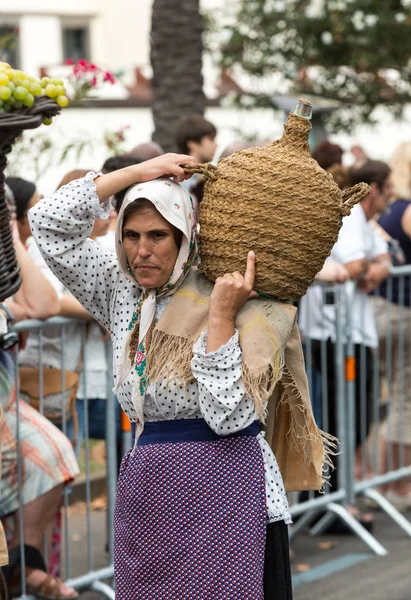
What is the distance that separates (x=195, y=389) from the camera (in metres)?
3.39

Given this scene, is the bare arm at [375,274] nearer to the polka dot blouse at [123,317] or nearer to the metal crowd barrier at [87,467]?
the metal crowd barrier at [87,467]

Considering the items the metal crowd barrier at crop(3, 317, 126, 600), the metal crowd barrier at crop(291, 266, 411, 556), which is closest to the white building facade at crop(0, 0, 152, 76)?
the metal crowd barrier at crop(291, 266, 411, 556)

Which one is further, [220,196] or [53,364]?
[53,364]

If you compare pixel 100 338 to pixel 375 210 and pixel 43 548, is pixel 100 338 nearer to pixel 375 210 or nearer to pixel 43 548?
pixel 43 548

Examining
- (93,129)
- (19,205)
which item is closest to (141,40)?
(93,129)

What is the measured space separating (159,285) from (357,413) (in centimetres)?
372

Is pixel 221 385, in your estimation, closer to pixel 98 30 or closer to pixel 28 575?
pixel 28 575

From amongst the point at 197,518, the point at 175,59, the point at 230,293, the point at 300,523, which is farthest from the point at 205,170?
the point at 175,59

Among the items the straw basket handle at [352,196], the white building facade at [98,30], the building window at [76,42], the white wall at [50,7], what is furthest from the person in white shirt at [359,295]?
the building window at [76,42]

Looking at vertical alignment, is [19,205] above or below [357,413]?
above

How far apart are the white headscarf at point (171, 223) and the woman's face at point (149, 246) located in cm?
2

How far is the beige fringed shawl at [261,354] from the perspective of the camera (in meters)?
3.35

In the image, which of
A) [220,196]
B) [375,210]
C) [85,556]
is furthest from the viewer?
[375,210]

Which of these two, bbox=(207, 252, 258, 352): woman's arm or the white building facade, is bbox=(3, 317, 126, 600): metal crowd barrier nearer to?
bbox=(207, 252, 258, 352): woman's arm
